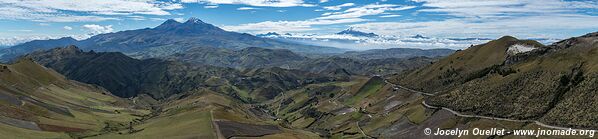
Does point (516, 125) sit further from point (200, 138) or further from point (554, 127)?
point (200, 138)

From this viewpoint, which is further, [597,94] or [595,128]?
[597,94]

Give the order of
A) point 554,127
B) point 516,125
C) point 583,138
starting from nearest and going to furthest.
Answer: point 583,138, point 554,127, point 516,125

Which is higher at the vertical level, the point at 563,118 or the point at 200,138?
the point at 563,118

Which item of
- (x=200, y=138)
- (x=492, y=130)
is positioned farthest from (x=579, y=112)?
(x=200, y=138)

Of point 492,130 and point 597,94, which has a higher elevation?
point 597,94

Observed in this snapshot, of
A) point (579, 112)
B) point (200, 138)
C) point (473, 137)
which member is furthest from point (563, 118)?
point (200, 138)

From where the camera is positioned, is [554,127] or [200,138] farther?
[200,138]

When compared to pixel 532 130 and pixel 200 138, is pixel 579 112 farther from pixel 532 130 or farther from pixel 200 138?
pixel 200 138

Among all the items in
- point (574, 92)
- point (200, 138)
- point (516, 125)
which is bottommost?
point (200, 138)

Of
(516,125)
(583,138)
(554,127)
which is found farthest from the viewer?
(516,125)
